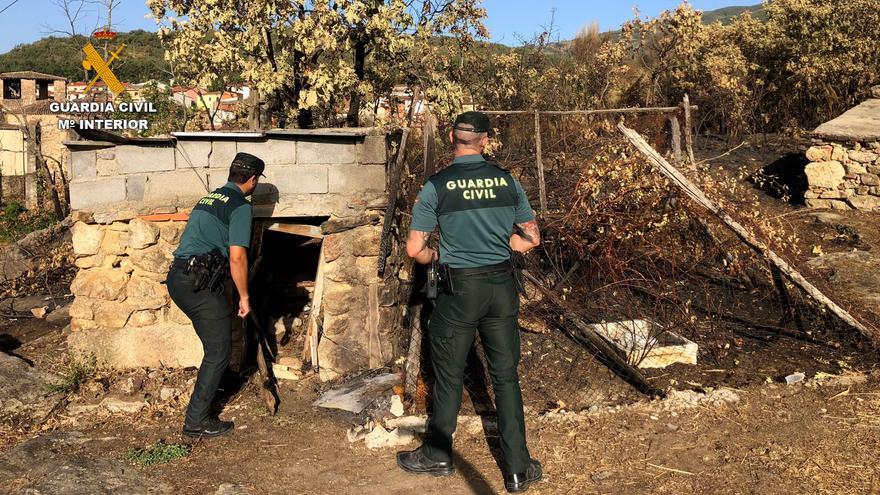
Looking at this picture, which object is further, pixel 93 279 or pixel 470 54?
pixel 470 54

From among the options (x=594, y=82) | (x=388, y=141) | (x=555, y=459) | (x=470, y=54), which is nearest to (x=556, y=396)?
(x=555, y=459)

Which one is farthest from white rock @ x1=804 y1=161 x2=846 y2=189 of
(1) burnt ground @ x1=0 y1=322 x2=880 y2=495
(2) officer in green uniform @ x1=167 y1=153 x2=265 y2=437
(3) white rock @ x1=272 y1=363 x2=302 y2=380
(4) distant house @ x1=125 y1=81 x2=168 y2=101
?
(4) distant house @ x1=125 y1=81 x2=168 y2=101

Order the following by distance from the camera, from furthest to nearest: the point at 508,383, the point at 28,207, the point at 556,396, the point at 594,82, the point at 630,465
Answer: the point at 28,207, the point at 594,82, the point at 556,396, the point at 630,465, the point at 508,383

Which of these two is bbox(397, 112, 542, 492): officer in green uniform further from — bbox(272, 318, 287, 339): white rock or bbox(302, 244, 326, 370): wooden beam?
bbox(272, 318, 287, 339): white rock

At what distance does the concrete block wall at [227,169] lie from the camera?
5914 mm

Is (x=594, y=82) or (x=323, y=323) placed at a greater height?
(x=594, y=82)

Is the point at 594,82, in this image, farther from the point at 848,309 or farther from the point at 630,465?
the point at 630,465

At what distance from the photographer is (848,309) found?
6.14 meters

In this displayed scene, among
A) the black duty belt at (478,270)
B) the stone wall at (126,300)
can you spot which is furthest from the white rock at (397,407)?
the stone wall at (126,300)

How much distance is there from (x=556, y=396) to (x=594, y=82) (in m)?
10.3

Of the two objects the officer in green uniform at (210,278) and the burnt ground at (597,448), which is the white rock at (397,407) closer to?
the burnt ground at (597,448)

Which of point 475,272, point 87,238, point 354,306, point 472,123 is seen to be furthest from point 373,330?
Answer: point 472,123

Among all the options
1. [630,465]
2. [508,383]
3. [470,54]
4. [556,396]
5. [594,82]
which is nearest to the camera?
[508,383]

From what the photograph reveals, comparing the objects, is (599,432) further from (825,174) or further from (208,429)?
(825,174)
